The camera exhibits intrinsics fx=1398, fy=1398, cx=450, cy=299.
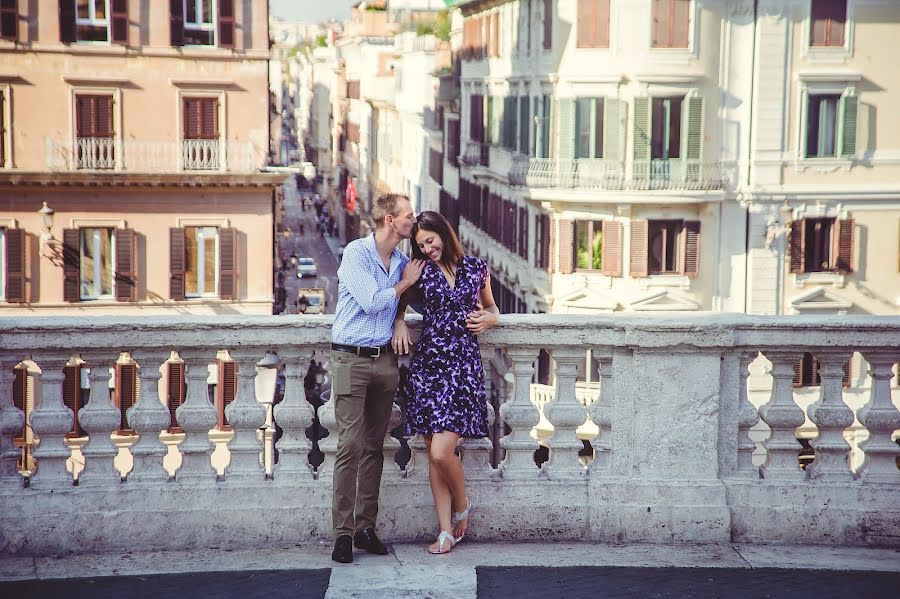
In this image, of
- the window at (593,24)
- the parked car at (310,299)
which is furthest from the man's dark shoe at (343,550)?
the parked car at (310,299)

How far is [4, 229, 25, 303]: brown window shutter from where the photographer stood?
33.6 metres

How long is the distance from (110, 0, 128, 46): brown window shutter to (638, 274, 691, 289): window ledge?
14.3 meters

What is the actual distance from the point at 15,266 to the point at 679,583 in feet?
96.8

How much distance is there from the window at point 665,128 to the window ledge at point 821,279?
4.72 metres

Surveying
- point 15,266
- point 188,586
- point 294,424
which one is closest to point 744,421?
point 294,424

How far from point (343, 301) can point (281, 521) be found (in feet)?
3.84

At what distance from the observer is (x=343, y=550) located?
6.73 metres

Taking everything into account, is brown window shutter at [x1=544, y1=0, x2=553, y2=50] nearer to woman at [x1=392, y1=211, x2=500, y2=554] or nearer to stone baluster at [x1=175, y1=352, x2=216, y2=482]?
woman at [x1=392, y1=211, x2=500, y2=554]

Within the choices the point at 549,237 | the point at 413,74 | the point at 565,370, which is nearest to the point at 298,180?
the point at 413,74

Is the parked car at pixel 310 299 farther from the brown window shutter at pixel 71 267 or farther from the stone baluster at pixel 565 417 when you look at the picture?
the stone baluster at pixel 565 417

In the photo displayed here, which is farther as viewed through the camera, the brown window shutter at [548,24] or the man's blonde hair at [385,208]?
the brown window shutter at [548,24]

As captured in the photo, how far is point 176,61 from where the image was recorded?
113 feet

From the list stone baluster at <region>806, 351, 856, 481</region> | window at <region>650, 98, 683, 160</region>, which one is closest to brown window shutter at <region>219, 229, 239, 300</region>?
window at <region>650, 98, 683, 160</region>

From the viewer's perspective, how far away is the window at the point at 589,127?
3619cm
